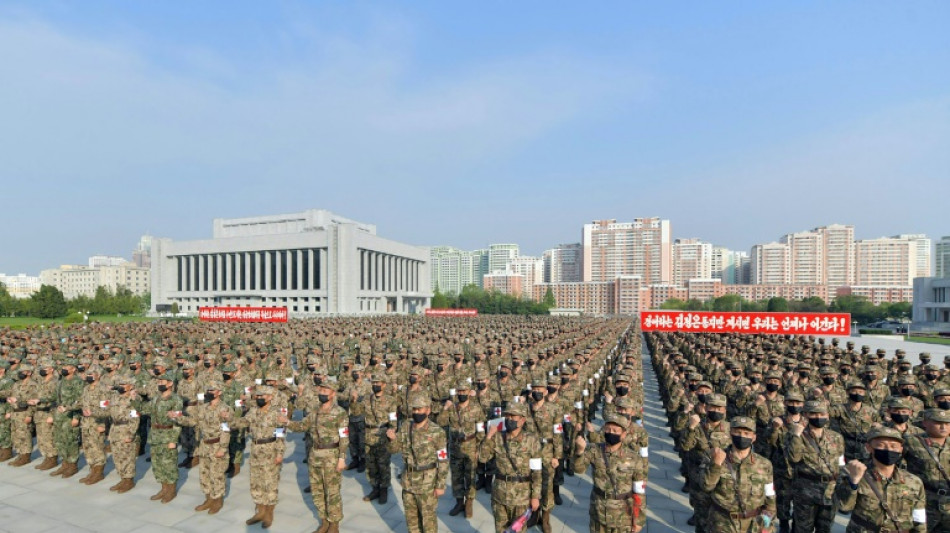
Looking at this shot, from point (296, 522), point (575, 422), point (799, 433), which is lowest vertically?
point (296, 522)

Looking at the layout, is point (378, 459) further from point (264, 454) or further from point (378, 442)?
point (264, 454)

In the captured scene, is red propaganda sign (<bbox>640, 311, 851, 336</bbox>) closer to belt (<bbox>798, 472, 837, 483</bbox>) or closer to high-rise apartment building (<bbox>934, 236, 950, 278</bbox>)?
belt (<bbox>798, 472, 837, 483</bbox>)

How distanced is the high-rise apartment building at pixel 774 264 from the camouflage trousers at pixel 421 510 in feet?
493

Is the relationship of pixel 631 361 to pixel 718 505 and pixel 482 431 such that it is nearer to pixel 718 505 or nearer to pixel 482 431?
pixel 482 431

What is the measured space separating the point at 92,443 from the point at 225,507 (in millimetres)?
2904

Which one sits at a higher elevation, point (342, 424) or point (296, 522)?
point (342, 424)

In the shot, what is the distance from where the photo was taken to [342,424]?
21.4 feet

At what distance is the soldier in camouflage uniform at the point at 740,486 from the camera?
4.59m

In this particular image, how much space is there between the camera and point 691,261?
13825 cm

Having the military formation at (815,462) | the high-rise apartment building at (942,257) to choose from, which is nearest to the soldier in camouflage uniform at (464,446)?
the military formation at (815,462)

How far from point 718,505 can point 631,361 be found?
8.89 m

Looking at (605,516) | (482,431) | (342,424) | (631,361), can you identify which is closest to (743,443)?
(605,516)

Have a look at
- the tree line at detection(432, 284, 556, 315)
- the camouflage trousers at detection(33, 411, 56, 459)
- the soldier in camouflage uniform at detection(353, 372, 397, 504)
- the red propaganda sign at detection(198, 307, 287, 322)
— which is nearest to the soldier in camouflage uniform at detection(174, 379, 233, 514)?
the soldier in camouflage uniform at detection(353, 372, 397, 504)

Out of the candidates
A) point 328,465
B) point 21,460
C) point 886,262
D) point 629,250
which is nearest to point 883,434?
point 328,465
